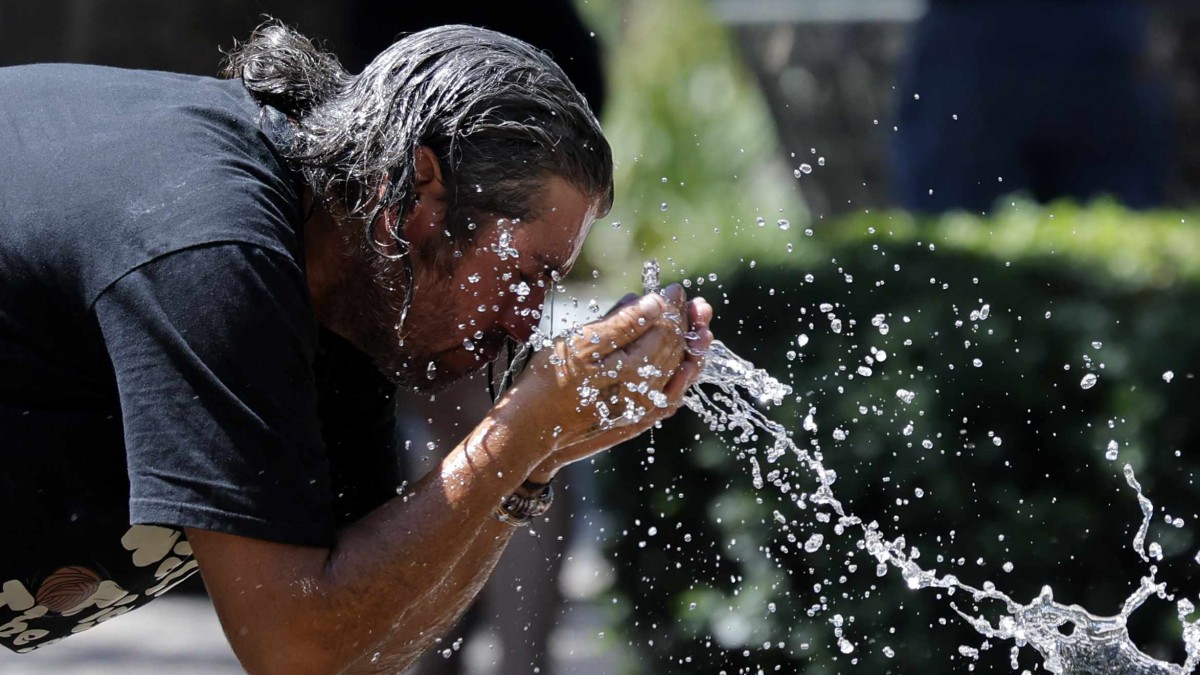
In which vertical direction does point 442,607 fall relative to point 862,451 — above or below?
above

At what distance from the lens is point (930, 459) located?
137 inches

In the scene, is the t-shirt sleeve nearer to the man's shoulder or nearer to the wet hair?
the man's shoulder

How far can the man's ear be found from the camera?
1998 millimetres

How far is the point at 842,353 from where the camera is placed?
3.65 meters

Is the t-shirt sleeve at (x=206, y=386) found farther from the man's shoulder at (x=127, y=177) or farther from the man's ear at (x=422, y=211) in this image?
→ the man's ear at (x=422, y=211)

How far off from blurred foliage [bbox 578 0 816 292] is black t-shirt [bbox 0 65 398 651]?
7191mm

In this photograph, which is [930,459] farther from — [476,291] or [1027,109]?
[1027,109]

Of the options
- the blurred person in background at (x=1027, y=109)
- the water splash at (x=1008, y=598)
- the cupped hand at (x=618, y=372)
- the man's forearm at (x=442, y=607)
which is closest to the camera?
the cupped hand at (x=618, y=372)

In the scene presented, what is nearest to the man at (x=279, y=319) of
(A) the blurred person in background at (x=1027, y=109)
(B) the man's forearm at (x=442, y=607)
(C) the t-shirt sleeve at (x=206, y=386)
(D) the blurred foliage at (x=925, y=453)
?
(C) the t-shirt sleeve at (x=206, y=386)

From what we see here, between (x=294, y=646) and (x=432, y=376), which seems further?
(x=432, y=376)

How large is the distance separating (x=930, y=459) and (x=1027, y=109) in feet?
7.69

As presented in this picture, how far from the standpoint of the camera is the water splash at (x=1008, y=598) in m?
2.51

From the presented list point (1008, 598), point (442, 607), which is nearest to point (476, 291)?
point (442, 607)

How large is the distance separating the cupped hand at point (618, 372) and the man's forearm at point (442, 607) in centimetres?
33
